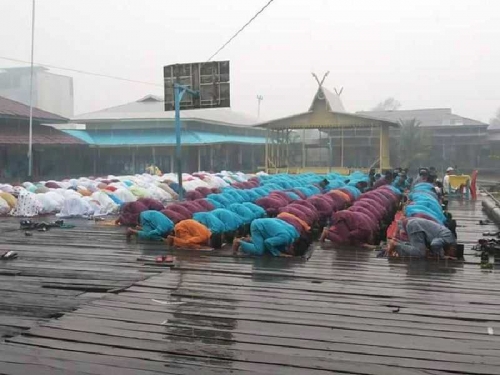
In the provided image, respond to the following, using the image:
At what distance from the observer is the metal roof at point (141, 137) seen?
113 ft

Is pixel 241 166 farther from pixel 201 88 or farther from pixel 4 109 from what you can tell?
pixel 201 88

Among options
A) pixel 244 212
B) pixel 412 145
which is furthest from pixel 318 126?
pixel 244 212

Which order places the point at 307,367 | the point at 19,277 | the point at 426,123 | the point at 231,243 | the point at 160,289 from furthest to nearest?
the point at 426,123 < the point at 231,243 < the point at 19,277 < the point at 160,289 < the point at 307,367

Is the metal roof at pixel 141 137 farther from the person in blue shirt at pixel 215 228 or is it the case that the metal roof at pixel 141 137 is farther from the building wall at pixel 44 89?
the building wall at pixel 44 89

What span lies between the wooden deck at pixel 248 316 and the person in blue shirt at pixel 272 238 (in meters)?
0.40

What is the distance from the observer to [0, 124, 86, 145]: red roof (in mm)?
28069

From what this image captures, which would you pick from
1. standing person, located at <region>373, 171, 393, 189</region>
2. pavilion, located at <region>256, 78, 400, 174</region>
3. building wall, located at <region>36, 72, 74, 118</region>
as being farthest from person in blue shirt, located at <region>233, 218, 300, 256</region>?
building wall, located at <region>36, 72, 74, 118</region>

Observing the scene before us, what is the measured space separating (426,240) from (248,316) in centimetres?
450

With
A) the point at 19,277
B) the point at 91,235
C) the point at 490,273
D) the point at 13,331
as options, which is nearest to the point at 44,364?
the point at 13,331

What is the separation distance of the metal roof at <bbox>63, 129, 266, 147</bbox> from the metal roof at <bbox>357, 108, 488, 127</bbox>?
13.0 metres

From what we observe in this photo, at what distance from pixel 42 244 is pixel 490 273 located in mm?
8626

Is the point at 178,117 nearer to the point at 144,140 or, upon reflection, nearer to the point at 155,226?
the point at 155,226

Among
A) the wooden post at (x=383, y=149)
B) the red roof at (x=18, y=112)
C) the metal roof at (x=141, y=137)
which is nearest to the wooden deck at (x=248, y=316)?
the wooden post at (x=383, y=149)

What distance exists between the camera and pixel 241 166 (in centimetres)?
4278
